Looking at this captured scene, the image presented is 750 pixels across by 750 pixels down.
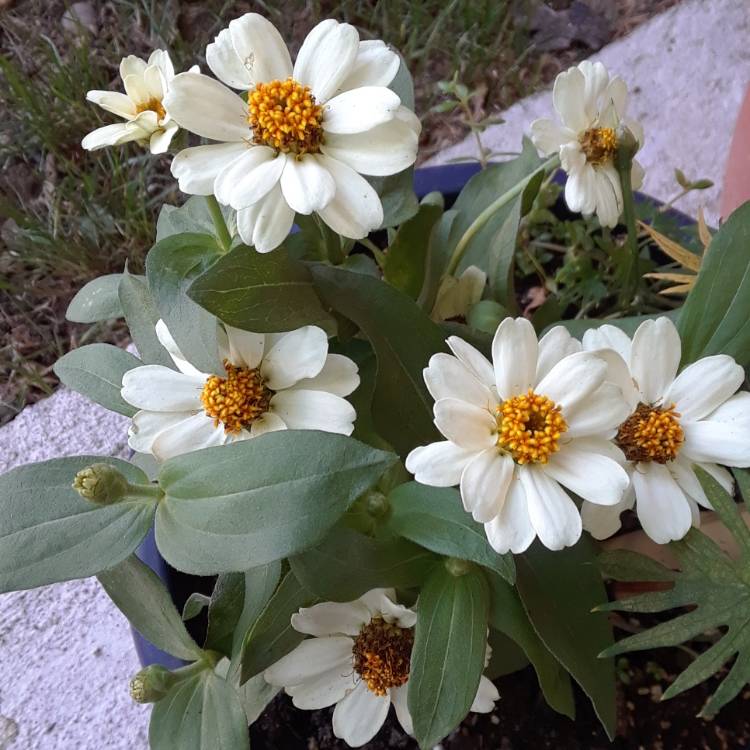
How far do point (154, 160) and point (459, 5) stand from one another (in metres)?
0.50

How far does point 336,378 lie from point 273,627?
0.16 metres

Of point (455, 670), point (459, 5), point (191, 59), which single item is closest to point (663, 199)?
point (459, 5)

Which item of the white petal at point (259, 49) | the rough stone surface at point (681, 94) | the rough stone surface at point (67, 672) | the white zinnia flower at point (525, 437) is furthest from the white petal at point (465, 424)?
the rough stone surface at point (681, 94)

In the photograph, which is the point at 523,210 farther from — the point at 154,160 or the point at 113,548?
the point at 154,160

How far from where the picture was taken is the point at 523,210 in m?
0.57

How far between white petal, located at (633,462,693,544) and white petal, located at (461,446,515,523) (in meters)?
0.09

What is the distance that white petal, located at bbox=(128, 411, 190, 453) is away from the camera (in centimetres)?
48

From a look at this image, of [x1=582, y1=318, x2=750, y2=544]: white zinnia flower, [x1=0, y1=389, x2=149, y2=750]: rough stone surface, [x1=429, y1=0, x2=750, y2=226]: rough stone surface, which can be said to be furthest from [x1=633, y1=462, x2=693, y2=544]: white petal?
[x1=429, y1=0, x2=750, y2=226]: rough stone surface

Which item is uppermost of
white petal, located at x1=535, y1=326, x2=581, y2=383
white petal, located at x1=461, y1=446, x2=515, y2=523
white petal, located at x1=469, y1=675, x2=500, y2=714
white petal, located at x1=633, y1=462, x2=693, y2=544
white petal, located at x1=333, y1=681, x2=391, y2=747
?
white petal, located at x1=535, y1=326, x2=581, y2=383

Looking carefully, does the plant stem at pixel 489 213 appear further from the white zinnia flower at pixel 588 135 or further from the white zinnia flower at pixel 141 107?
the white zinnia flower at pixel 141 107

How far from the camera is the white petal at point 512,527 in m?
0.38

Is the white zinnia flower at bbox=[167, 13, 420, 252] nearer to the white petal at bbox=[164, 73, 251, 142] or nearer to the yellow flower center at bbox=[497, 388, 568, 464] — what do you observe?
the white petal at bbox=[164, 73, 251, 142]

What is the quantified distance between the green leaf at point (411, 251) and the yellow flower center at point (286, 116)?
0.14 metres

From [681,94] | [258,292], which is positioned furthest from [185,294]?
[681,94]
